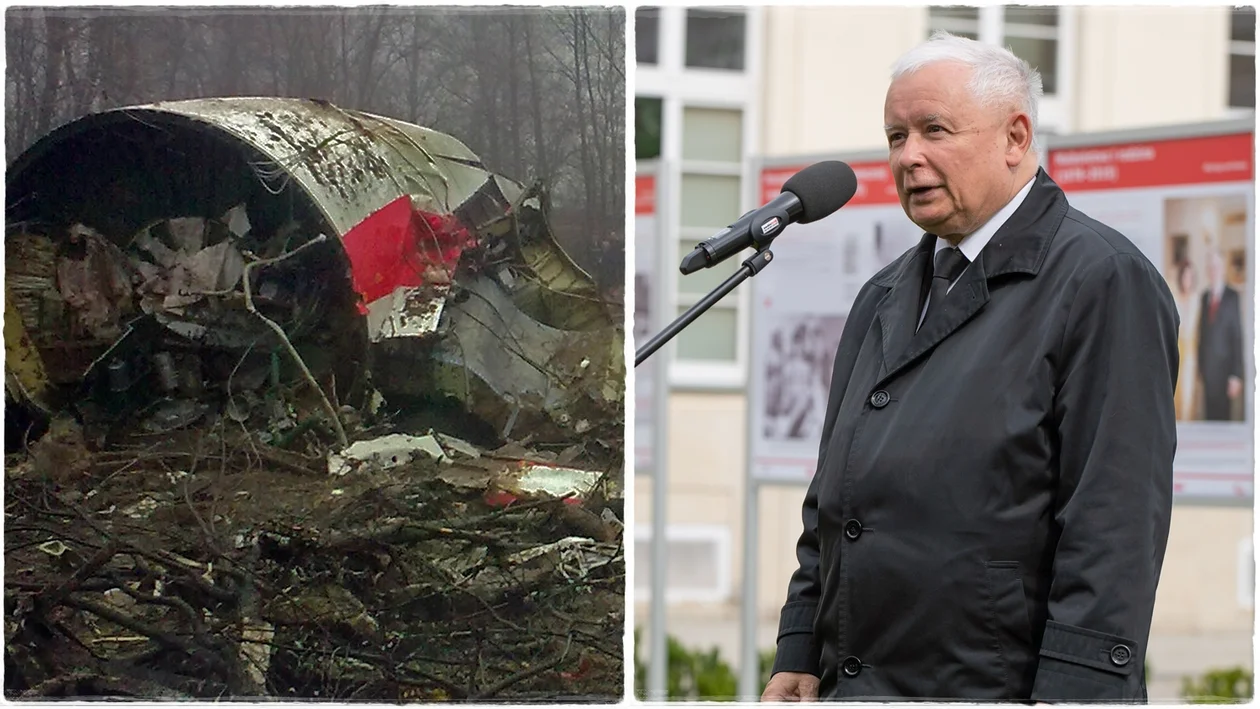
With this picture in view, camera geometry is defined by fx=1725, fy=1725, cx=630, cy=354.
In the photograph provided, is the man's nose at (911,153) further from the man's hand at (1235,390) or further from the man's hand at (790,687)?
the man's hand at (1235,390)

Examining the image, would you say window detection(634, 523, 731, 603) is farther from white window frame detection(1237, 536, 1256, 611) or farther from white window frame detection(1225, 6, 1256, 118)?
white window frame detection(1225, 6, 1256, 118)

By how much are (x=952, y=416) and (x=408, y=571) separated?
0.84m

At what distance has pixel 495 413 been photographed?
2582mm

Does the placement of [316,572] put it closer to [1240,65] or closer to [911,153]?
[911,153]

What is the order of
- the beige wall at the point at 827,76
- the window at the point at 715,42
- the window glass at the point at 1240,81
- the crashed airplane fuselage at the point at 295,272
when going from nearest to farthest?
the crashed airplane fuselage at the point at 295,272, the beige wall at the point at 827,76, the window at the point at 715,42, the window glass at the point at 1240,81

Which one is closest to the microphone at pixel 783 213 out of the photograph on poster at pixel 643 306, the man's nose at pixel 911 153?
the man's nose at pixel 911 153

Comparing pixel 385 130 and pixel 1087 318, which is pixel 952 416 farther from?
pixel 385 130

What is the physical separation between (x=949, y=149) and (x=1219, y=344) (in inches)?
142

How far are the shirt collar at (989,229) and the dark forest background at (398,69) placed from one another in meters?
0.52

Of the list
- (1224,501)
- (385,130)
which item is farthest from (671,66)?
(385,130)

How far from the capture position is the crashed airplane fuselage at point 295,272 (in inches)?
101

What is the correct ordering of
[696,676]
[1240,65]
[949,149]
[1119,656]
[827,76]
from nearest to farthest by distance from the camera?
1. [1119,656]
2. [949,149]
3. [696,676]
4. [827,76]
5. [1240,65]

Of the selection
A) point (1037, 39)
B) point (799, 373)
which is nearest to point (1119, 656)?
point (799, 373)

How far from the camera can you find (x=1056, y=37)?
427 inches
